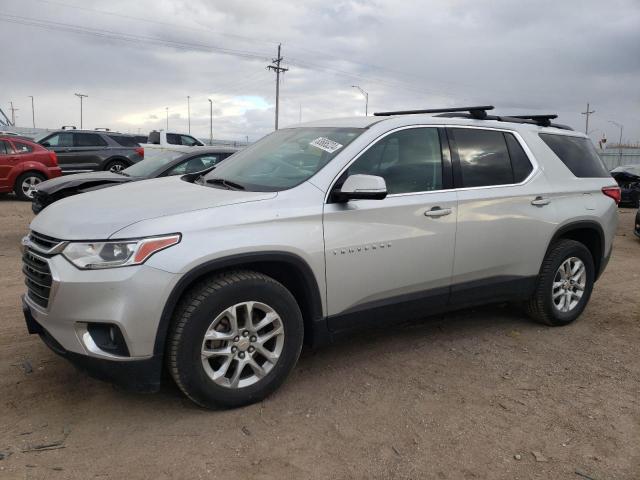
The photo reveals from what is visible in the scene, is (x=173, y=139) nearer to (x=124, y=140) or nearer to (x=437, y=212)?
(x=124, y=140)

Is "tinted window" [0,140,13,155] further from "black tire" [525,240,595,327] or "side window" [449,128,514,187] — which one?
"black tire" [525,240,595,327]

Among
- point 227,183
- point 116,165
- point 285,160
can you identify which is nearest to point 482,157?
point 285,160

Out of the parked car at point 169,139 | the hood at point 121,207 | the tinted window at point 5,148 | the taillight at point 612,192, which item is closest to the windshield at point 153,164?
the hood at point 121,207

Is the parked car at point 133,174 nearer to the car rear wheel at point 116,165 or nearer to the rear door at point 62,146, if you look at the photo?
the car rear wheel at point 116,165

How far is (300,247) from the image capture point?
3.20 m

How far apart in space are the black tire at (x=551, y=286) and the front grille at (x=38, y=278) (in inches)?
148

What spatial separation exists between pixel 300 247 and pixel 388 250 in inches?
26.6

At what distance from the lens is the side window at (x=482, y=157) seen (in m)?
4.07

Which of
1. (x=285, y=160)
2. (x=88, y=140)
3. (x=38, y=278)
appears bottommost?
(x=38, y=278)

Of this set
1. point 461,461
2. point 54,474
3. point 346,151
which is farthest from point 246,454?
point 346,151

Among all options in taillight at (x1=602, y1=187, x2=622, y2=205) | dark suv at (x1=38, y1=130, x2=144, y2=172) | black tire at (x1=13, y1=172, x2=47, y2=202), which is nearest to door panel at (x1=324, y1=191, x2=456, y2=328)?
taillight at (x1=602, y1=187, x2=622, y2=205)

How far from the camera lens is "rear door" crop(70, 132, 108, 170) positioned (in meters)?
15.4

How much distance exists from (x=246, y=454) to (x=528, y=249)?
282cm

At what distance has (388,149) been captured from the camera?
3.72m
